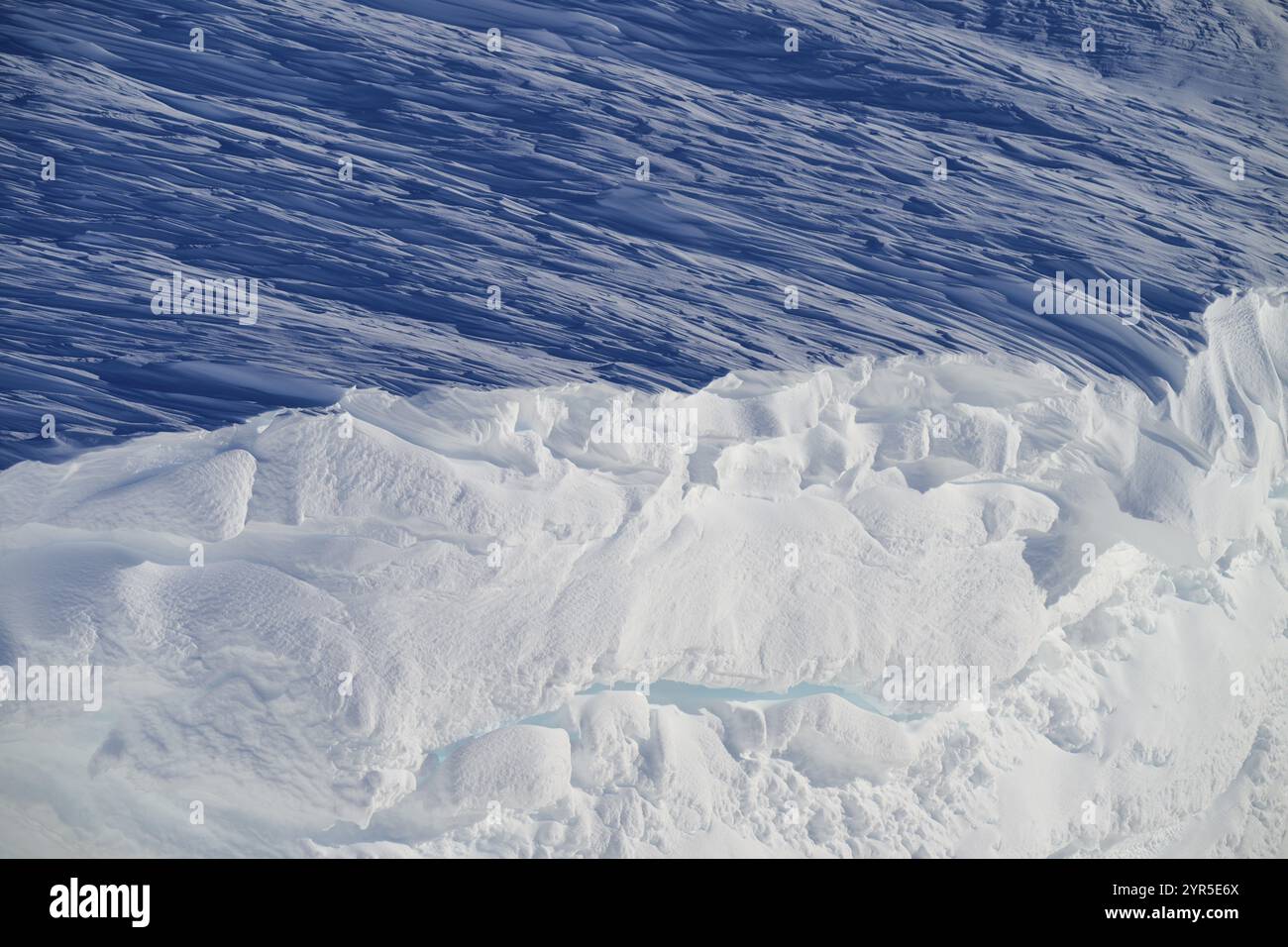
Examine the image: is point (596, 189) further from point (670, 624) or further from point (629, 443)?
point (670, 624)

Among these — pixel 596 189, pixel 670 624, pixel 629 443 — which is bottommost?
pixel 670 624

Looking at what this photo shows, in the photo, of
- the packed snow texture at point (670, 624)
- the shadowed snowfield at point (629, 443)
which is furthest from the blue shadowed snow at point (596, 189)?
the packed snow texture at point (670, 624)

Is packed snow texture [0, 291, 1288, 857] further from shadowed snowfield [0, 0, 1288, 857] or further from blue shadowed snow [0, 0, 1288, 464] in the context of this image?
blue shadowed snow [0, 0, 1288, 464]

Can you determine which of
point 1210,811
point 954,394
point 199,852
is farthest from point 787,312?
point 199,852

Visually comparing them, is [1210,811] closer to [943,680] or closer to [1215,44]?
[943,680]

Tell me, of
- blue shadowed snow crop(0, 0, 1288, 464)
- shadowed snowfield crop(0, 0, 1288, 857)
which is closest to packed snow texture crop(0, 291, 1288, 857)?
shadowed snowfield crop(0, 0, 1288, 857)

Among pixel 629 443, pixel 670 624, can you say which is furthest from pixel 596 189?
pixel 670 624

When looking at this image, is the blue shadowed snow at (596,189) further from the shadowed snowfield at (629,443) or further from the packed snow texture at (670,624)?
the packed snow texture at (670,624)
